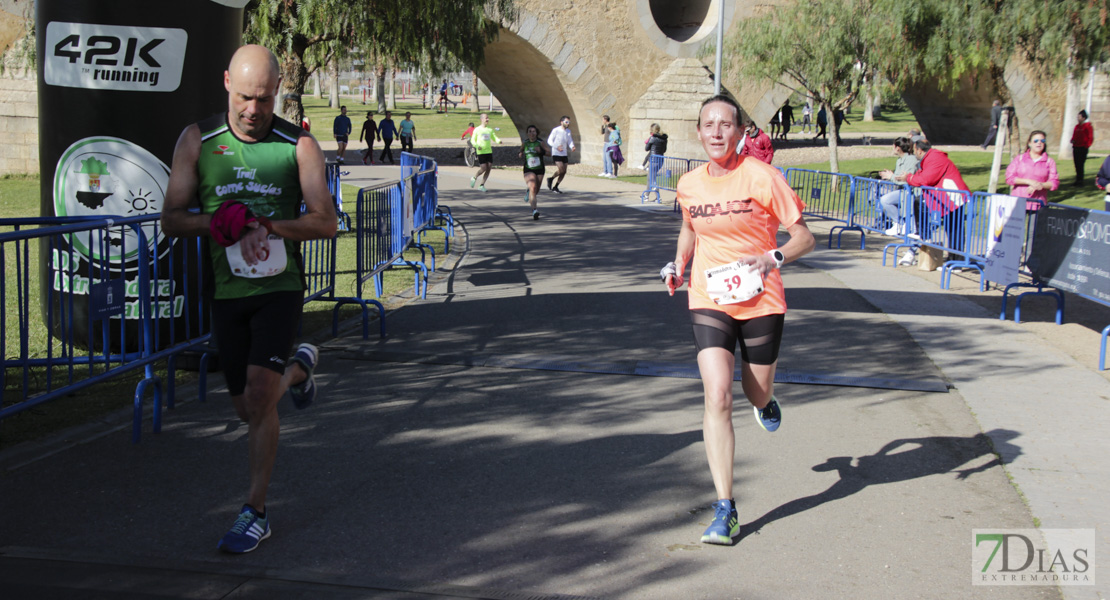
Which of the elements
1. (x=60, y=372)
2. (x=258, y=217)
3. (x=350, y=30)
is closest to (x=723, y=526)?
(x=258, y=217)

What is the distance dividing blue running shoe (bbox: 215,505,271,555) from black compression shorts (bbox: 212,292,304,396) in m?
0.54

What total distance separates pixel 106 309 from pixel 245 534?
212 centimetres

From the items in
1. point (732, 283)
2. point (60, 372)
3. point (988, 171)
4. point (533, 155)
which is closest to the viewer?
point (732, 283)

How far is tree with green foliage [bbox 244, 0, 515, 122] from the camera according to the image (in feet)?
45.9

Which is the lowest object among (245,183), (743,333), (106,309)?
(106,309)

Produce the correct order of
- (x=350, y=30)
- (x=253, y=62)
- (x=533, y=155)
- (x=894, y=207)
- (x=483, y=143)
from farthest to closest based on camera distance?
(x=483, y=143), (x=533, y=155), (x=350, y=30), (x=894, y=207), (x=253, y=62)

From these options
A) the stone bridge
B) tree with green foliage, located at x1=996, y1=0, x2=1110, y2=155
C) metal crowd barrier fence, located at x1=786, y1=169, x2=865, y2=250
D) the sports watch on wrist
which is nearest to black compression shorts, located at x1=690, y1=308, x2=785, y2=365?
the sports watch on wrist

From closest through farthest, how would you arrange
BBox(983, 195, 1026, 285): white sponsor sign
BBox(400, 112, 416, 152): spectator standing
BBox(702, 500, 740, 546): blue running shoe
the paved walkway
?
the paved walkway < BBox(702, 500, 740, 546): blue running shoe < BBox(983, 195, 1026, 285): white sponsor sign < BBox(400, 112, 416, 152): spectator standing

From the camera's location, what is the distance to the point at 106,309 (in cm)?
548

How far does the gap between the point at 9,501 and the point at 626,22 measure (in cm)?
3329

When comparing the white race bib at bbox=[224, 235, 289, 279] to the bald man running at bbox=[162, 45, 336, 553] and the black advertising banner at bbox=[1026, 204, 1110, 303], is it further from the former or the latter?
the black advertising banner at bbox=[1026, 204, 1110, 303]

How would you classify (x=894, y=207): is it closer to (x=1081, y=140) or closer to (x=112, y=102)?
(x=112, y=102)

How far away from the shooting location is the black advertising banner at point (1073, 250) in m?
8.46

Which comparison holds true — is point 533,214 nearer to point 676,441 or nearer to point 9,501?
point 676,441
